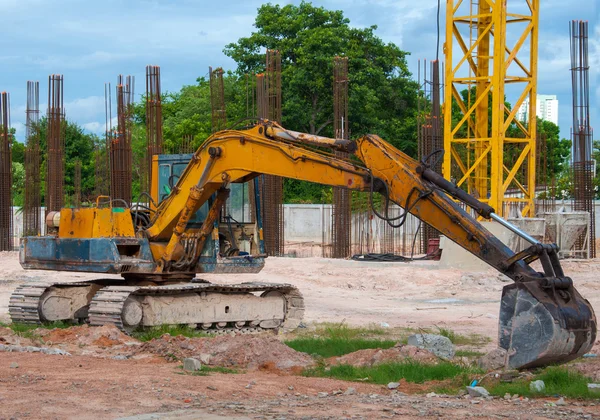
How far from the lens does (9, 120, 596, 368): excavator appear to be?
11367 millimetres

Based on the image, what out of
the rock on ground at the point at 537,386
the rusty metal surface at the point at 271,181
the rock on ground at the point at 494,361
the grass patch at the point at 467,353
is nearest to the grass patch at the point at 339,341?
the grass patch at the point at 467,353

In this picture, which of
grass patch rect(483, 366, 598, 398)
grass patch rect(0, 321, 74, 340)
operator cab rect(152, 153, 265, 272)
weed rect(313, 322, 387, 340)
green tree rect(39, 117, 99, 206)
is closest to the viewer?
grass patch rect(483, 366, 598, 398)

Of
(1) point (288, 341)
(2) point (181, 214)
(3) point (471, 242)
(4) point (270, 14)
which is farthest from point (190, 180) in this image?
(4) point (270, 14)

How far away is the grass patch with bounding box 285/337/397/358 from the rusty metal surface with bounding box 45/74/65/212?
1933 cm

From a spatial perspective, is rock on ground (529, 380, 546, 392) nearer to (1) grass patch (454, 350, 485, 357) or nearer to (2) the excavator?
(2) the excavator

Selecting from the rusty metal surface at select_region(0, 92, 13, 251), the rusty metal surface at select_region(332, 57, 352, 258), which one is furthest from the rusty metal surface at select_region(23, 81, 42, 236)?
the rusty metal surface at select_region(332, 57, 352, 258)

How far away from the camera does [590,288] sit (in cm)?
2198

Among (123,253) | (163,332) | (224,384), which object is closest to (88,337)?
(163,332)

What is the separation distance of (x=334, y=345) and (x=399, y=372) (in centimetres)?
230

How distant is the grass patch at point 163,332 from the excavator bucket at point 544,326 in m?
5.46

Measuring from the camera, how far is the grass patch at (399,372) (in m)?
9.70

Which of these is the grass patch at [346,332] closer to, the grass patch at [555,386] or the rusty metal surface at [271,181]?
the grass patch at [555,386]

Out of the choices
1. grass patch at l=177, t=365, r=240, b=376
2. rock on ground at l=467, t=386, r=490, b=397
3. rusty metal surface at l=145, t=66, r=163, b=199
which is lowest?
grass patch at l=177, t=365, r=240, b=376

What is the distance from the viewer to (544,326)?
30.8 ft
